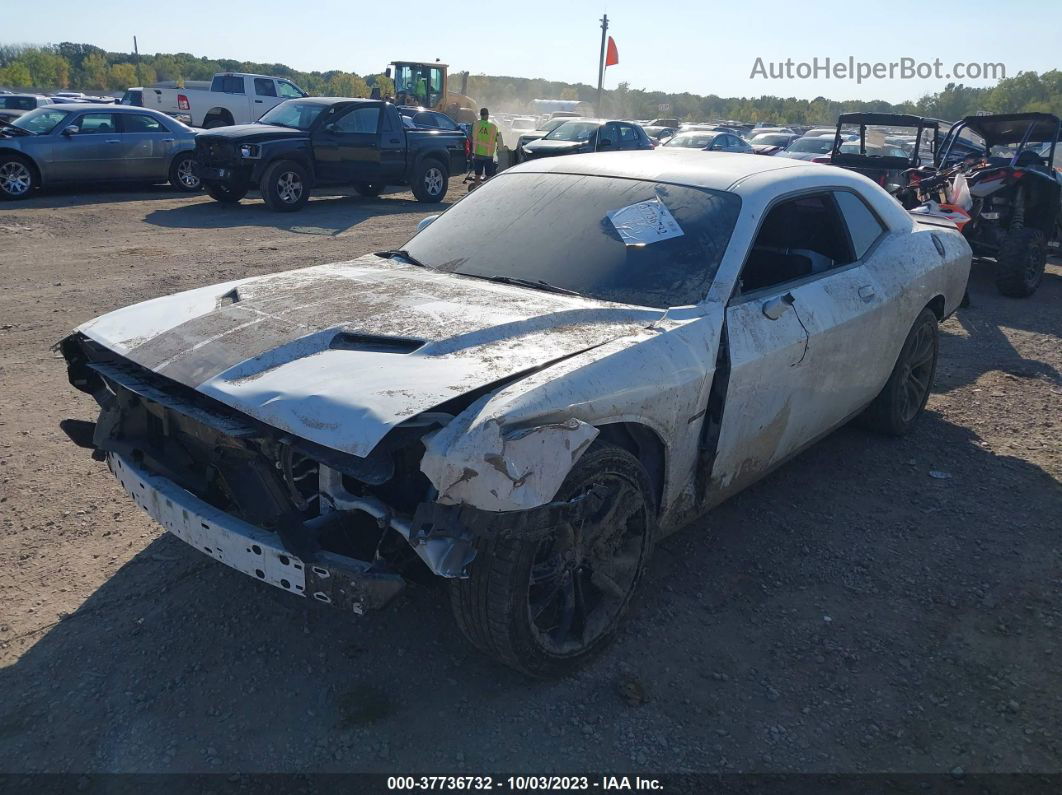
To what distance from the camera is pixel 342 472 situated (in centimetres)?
245

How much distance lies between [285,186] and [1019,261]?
34.1ft

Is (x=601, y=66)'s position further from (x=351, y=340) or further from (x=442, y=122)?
(x=351, y=340)

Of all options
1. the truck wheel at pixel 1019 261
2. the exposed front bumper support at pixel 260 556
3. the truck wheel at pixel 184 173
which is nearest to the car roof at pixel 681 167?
the exposed front bumper support at pixel 260 556

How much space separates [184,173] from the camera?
15188mm

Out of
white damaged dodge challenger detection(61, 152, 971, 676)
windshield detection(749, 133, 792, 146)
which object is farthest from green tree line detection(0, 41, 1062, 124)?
white damaged dodge challenger detection(61, 152, 971, 676)

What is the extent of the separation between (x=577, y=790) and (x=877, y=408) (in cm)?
334

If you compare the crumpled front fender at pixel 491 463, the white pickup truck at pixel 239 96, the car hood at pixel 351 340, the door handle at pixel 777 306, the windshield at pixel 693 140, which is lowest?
the crumpled front fender at pixel 491 463

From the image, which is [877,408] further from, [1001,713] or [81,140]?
[81,140]

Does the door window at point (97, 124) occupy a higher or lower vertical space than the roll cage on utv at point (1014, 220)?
higher

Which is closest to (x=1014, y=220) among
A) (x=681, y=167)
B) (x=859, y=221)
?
(x=859, y=221)

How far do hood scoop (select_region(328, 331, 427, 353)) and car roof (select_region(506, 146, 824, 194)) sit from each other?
161cm

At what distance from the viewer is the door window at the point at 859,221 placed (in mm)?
4410

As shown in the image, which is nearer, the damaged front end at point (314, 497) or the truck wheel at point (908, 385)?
the damaged front end at point (314, 497)

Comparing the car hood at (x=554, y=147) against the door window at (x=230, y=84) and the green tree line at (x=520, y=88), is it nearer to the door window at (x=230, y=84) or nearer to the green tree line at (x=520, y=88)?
the door window at (x=230, y=84)
